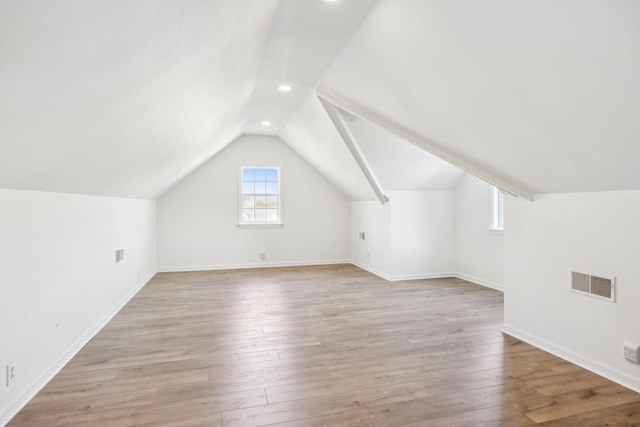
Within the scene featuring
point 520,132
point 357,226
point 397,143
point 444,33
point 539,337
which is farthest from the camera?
point 357,226

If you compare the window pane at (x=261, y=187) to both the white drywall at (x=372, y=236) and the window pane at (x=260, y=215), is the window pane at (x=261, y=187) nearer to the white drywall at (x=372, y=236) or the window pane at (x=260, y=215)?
the window pane at (x=260, y=215)

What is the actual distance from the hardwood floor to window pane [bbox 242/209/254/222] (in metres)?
2.86

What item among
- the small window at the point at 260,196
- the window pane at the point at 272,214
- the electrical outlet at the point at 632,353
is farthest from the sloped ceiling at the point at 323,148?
the electrical outlet at the point at 632,353

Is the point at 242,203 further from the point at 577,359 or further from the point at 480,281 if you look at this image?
the point at 577,359

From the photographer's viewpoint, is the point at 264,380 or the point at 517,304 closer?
the point at 264,380

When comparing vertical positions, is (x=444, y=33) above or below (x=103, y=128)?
above

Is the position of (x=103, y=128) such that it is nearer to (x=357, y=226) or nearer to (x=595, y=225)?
(x=595, y=225)

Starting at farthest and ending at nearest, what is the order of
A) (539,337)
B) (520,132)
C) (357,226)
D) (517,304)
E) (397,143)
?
(357,226) < (397,143) < (517,304) < (539,337) < (520,132)

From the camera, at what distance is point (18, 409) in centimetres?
203

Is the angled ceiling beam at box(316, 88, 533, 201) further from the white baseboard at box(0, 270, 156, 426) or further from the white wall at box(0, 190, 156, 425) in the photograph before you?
the white baseboard at box(0, 270, 156, 426)

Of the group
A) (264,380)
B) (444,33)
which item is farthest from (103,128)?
(444,33)

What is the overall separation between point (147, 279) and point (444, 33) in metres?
5.39

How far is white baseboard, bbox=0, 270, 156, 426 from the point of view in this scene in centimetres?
197

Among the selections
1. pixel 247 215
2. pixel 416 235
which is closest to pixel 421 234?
pixel 416 235
